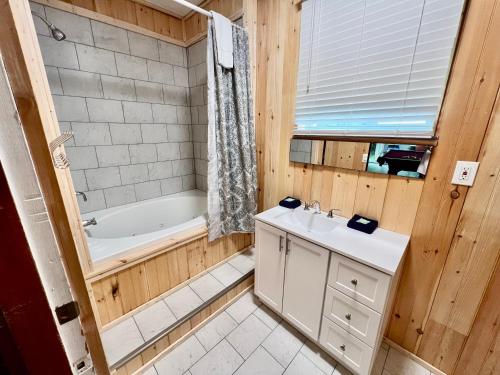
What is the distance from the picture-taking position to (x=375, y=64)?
47.4 inches

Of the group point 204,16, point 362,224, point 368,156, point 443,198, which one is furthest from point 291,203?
point 204,16

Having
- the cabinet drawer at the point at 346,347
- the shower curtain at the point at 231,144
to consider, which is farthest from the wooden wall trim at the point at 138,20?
the cabinet drawer at the point at 346,347

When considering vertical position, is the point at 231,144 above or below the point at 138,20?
below

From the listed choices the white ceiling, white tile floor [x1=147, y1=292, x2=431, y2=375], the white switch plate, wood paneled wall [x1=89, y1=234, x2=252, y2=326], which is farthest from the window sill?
the white ceiling

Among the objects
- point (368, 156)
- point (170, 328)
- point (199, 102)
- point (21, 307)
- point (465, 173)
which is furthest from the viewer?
point (199, 102)

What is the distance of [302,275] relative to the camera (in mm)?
1333

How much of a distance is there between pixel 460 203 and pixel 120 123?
2.62 meters

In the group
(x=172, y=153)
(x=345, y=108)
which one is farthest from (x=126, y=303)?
(x=345, y=108)

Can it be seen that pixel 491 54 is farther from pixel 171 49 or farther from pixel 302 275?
pixel 171 49

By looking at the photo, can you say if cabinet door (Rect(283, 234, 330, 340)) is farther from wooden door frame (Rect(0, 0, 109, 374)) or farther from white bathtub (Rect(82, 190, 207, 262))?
wooden door frame (Rect(0, 0, 109, 374))

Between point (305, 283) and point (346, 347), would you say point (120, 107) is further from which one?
point (346, 347)

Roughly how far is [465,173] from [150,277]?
1950mm

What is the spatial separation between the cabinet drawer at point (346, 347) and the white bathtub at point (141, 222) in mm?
1146

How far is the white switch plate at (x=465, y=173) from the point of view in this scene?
1002mm
